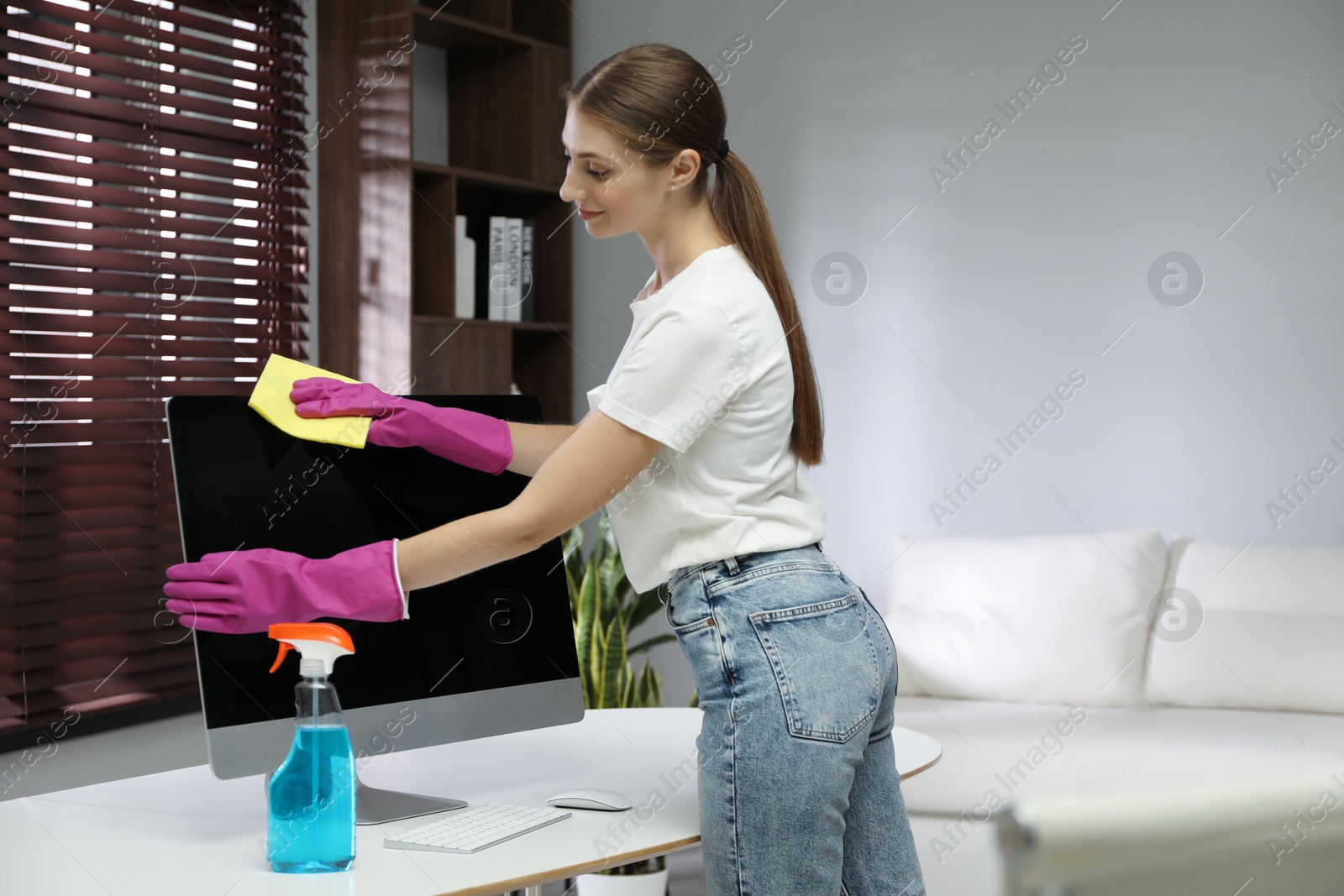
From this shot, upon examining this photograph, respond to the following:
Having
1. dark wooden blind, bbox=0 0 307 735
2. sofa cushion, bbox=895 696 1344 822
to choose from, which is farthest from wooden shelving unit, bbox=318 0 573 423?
sofa cushion, bbox=895 696 1344 822

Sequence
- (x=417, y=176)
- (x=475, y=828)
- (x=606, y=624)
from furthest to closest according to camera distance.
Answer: (x=417, y=176) < (x=606, y=624) < (x=475, y=828)

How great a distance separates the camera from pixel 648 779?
1.42 metres

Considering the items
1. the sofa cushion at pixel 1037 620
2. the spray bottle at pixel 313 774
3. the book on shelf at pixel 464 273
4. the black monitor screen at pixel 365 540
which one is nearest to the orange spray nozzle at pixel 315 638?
the spray bottle at pixel 313 774

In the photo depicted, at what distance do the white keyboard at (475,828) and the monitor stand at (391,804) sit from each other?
0.03m

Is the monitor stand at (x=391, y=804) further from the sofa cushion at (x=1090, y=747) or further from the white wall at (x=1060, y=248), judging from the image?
the white wall at (x=1060, y=248)

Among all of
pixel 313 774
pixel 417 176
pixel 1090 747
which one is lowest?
pixel 1090 747

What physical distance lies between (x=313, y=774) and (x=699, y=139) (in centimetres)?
73

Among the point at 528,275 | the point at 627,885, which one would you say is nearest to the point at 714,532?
the point at 627,885

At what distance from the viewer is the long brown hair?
120 centimetres

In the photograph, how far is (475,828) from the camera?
3.98 ft

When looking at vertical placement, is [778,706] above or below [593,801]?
above

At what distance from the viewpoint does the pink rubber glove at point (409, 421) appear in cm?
129

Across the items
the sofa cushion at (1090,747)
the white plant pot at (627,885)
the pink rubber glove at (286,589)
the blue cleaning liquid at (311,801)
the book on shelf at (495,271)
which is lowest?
the white plant pot at (627,885)

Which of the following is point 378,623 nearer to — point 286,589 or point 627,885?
point 286,589
